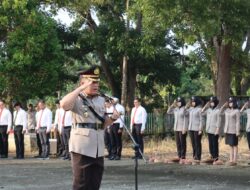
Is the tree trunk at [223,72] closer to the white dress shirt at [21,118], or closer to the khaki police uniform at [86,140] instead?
the white dress shirt at [21,118]

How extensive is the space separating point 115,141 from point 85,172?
10.9m

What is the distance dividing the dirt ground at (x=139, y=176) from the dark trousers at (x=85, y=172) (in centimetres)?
383

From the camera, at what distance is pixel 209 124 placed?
16.0 m

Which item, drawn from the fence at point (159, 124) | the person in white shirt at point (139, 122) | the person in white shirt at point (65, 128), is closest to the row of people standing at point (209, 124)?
the person in white shirt at point (139, 122)

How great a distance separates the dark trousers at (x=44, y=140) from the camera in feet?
60.1

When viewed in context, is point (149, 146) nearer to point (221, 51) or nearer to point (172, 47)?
point (221, 51)

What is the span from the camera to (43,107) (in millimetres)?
18484

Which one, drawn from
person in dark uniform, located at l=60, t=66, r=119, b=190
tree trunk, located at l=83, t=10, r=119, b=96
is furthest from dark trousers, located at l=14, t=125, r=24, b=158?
person in dark uniform, located at l=60, t=66, r=119, b=190

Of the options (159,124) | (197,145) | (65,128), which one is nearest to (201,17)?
(197,145)

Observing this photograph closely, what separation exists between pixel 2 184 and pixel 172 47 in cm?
1897

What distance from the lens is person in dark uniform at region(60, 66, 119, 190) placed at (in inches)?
282

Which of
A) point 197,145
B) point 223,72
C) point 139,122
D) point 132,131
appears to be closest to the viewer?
point 197,145

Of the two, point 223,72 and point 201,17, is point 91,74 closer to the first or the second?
point 201,17

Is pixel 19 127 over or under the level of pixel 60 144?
over
